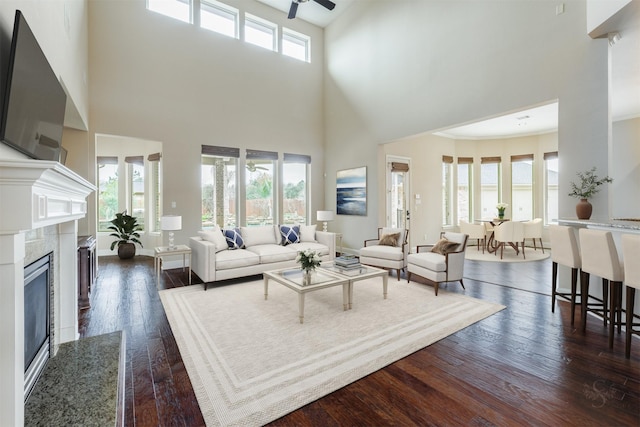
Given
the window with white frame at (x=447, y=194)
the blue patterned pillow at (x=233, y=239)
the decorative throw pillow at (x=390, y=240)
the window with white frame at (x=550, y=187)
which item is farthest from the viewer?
the window with white frame at (x=447, y=194)

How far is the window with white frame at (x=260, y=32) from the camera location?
22.8ft

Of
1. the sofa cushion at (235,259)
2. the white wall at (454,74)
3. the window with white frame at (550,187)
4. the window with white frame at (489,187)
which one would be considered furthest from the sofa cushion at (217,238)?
the window with white frame at (550,187)

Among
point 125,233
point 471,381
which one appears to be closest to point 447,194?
point 471,381

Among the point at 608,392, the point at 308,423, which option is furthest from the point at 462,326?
the point at 308,423

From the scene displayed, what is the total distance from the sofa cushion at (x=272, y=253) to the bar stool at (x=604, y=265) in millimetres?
3799

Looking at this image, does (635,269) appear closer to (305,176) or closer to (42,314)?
(42,314)

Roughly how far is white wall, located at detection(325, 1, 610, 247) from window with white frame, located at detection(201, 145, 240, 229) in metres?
2.44

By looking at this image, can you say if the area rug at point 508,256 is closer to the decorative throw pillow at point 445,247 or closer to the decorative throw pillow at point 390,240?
the decorative throw pillow at point 390,240

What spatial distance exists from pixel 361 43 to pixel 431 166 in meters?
3.49

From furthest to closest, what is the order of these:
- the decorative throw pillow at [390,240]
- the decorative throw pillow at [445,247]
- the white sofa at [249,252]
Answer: the decorative throw pillow at [390,240]
the white sofa at [249,252]
the decorative throw pillow at [445,247]

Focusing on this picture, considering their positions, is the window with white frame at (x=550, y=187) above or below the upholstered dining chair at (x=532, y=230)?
above

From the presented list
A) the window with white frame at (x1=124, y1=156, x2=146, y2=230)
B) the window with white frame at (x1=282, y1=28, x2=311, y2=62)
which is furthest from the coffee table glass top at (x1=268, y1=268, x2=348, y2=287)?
the window with white frame at (x1=282, y1=28, x2=311, y2=62)

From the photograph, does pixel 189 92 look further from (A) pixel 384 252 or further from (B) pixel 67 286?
(A) pixel 384 252

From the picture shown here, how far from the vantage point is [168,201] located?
5.93m
